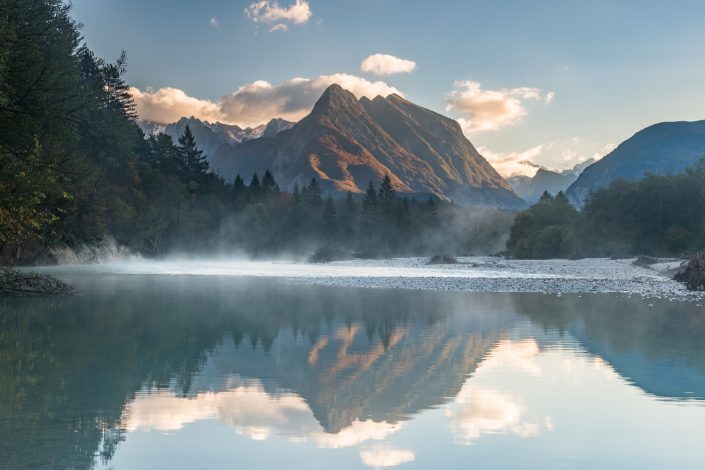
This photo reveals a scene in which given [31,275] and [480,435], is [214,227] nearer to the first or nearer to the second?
[31,275]

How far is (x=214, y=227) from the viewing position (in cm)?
14538

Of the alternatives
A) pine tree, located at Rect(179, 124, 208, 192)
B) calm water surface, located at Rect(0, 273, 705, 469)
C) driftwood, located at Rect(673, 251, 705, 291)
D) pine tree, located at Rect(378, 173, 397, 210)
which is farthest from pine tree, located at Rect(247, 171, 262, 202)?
calm water surface, located at Rect(0, 273, 705, 469)

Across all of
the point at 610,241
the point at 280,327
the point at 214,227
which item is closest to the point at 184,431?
the point at 280,327

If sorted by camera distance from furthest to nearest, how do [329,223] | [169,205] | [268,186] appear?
1. [268,186]
2. [329,223]
3. [169,205]

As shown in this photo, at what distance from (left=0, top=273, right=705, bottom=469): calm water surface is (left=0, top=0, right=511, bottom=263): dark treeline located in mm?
7281

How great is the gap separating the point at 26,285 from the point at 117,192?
206 ft

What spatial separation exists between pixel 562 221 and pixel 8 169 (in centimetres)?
10432

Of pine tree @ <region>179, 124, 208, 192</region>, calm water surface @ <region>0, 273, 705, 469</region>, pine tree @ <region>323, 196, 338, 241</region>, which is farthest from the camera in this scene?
pine tree @ <region>323, 196, 338, 241</region>

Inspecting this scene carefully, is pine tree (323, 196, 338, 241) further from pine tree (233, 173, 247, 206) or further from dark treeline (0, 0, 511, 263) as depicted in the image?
pine tree (233, 173, 247, 206)

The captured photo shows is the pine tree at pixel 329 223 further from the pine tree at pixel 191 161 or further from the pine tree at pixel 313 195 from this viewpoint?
the pine tree at pixel 191 161

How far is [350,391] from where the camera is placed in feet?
41.9

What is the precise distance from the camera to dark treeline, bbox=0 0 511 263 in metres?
24.5

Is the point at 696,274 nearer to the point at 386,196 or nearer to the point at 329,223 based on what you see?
the point at 329,223

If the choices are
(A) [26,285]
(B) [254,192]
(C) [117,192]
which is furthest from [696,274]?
(B) [254,192]
